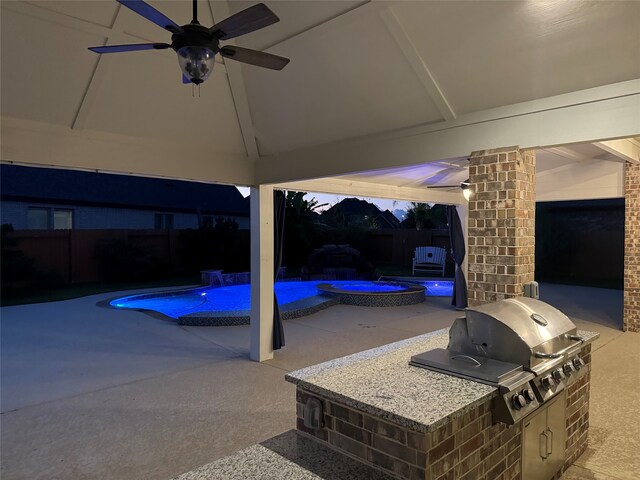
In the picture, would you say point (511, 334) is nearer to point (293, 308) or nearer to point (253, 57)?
point (253, 57)

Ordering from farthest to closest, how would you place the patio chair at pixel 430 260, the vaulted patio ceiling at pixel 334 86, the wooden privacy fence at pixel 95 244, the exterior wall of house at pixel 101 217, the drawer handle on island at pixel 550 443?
the patio chair at pixel 430 260 → the exterior wall of house at pixel 101 217 → the wooden privacy fence at pixel 95 244 → the vaulted patio ceiling at pixel 334 86 → the drawer handle on island at pixel 550 443

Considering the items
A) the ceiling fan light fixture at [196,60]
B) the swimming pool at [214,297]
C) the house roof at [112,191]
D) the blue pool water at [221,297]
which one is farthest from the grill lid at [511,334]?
the house roof at [112,191]

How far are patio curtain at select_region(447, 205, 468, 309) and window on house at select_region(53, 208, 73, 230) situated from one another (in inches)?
536

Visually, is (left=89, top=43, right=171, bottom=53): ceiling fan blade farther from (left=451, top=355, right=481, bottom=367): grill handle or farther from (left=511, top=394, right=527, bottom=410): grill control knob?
(left=511, top=394, right=527, bottom=410): grill control knob

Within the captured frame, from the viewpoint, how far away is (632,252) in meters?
7.29

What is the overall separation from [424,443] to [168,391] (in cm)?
390

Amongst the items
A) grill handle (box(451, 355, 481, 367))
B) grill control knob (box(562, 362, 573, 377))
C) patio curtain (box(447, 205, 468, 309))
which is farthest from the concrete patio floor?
grill handle (box(451, 355, 481, 367))

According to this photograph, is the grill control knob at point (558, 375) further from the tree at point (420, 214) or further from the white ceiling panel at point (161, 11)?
the tree at point (420, 214)

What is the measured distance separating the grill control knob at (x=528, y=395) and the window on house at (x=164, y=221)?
57.8 ft

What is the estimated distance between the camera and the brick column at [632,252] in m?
7.25

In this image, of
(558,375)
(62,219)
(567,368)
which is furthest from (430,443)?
(62,219)

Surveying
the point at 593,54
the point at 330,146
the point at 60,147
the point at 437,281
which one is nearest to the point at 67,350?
the point at 60,147

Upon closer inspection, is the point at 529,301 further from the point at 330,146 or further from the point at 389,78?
the point at 330,146

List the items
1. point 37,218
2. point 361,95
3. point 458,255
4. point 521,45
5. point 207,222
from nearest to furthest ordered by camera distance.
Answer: point 521,45
point 361,95
point 458,255
point 37,218
point 207,222
